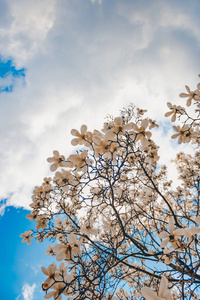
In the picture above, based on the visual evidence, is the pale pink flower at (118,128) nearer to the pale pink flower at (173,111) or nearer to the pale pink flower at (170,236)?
the pale pink flower at (170,236)

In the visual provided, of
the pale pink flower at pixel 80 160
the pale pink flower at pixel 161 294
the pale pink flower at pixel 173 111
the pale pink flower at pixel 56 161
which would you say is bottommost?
the pale pink flower at pixel 161 294

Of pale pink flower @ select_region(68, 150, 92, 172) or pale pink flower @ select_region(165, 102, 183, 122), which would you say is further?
pale pink flower @ select_region(165, 102, 183, 122)

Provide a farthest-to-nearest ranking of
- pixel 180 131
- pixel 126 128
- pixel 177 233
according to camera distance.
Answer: pixel 180 131 → pixel 126 128 → pixel 177 233

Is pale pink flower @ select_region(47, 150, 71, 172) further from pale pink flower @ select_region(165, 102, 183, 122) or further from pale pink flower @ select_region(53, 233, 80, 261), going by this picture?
pale pink flower @ select_region(165, 102, 183, 122)

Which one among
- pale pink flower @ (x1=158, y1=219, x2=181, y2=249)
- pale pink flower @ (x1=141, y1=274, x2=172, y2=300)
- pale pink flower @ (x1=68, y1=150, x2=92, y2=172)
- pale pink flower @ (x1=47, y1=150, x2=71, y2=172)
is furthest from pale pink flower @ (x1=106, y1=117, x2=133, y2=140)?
Answer: pale pink flower @ (x1=141, y1=274, x2=172, y2=300)

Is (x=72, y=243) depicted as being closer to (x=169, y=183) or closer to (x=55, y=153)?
(x=55, y=153)

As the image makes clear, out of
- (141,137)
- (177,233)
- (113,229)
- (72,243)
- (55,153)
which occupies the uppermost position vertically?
(55,153)

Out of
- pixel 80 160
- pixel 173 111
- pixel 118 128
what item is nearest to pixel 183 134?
pixel 173 111

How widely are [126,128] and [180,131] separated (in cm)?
113

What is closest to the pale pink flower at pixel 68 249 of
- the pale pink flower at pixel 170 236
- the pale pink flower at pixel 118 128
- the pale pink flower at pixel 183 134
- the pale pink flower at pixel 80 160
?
the pale pink flower at pixel 80 160

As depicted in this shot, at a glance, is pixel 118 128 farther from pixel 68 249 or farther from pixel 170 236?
pixel 68 249

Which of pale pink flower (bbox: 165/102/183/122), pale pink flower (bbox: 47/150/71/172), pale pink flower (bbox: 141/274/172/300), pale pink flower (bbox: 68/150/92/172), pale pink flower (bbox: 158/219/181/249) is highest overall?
pale pink flower (bbox: 165/102/183/122)

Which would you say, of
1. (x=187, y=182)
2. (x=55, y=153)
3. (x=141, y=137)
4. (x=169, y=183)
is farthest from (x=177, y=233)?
(x=187, y=182)

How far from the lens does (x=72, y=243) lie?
1237 millimetres
